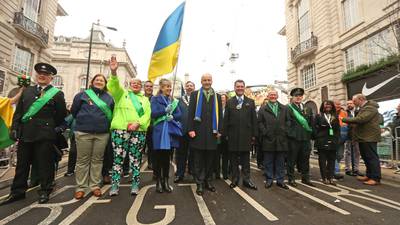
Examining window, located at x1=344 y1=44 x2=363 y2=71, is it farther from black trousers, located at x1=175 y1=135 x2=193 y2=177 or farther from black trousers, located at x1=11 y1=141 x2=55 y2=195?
black trousers, located at x1=11 y1=141 x2=55 y2=195

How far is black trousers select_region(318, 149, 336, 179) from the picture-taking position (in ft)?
19.4

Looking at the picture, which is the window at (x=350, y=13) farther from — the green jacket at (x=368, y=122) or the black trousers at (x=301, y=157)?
the black trousers at (x=301, y=157)

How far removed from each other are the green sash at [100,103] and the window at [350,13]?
2004 centimetres

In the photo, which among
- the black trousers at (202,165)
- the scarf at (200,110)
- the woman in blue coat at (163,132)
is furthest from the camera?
the scarf at (200,110)

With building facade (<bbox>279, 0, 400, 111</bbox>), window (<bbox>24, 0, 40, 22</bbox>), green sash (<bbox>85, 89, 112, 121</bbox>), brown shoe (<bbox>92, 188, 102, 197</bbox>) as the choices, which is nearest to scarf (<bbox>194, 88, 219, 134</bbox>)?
green sash (<bbox>85, 89, 112, 121</bbox>)

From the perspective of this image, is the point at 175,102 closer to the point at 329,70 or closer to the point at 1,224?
the point at 1,224

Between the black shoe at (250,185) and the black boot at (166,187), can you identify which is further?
the black shoe at (250,185)

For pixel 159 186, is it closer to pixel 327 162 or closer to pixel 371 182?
pixel 327 162

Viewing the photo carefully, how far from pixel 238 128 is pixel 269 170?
1180 millimetres

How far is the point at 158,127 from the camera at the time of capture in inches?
188

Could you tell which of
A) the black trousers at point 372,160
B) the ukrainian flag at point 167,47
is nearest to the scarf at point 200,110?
the ukrainian flag at point 167,47

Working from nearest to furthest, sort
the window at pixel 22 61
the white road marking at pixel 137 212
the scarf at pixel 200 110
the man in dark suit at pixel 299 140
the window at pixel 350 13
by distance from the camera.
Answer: the white road marking at pixel 137 212, the scarf at pixel 200 110, the man in dark suit at pixel 299 140, the window at pixel 350 13, the window at pixel 22 61

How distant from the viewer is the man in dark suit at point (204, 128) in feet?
16.0

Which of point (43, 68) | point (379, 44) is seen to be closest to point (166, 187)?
point (43, 68)
